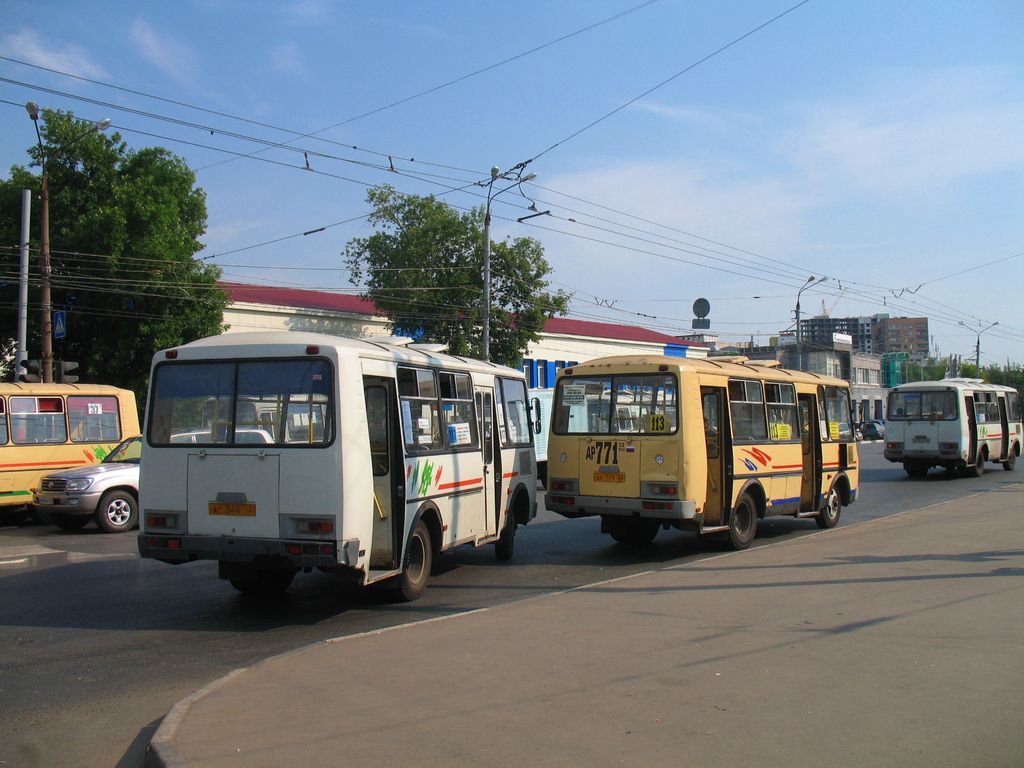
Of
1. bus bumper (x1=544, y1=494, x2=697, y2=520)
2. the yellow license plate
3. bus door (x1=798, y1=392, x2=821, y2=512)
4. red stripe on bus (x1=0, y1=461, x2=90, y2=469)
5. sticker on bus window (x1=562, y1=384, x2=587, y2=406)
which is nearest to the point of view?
the yellow license plate

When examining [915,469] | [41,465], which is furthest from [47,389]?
[915,469]

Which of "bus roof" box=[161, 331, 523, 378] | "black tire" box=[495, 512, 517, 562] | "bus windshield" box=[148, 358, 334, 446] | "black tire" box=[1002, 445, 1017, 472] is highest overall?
"bus roof" box=[161, 331, 523, 378]

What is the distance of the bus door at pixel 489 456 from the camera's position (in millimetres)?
11844

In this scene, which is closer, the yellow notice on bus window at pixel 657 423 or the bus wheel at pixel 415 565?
the bus wheel at pixel 415 565

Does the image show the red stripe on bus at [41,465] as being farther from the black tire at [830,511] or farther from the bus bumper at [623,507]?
the black tire at [830,511]

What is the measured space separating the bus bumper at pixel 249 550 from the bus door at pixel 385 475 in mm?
1028

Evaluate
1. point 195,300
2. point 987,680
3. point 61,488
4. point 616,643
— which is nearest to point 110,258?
point 195,300

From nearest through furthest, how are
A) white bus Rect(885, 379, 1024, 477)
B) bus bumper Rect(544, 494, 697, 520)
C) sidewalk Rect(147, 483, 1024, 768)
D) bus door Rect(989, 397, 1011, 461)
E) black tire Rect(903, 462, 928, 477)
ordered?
sidewalk Rect(147, 483, 1024, 768), bus bumper Rect(544, 494, 697, 520), white bus Rect(885, 379, 1024, 477), black tire Rect(903, 462, 928, 477), bus door Rect(989, 397, 1011, 461)

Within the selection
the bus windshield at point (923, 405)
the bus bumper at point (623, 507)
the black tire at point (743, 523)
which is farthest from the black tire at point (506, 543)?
the bus windshield at point (923, 405)

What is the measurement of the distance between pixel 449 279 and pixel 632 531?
23.5 m

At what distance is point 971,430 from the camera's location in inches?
1081

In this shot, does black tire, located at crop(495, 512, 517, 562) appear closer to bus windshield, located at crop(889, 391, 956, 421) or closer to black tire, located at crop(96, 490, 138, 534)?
black tire, located at crop(96, 490, 138, 534)

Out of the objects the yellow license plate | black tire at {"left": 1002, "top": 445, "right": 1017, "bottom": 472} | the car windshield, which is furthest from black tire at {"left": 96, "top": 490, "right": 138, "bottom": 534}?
black tire at {"left": 1002, "top": 445, "right": 1017, "bottom": 472}

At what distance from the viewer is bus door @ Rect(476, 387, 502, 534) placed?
11844mm
